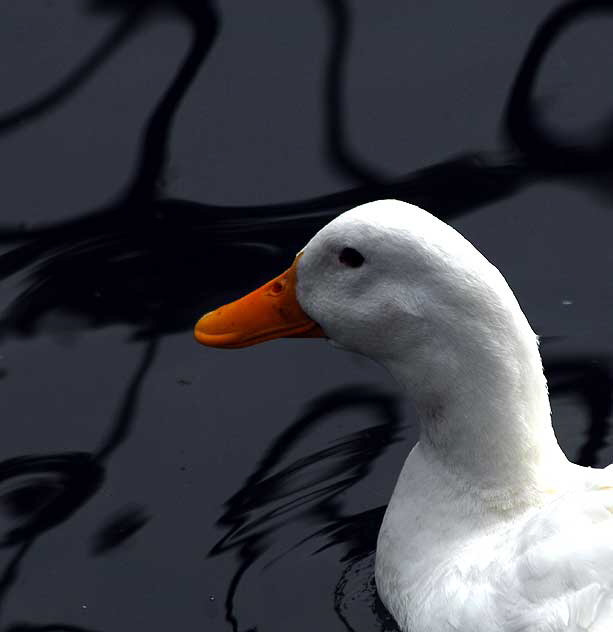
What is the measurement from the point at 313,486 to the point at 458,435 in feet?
3.48

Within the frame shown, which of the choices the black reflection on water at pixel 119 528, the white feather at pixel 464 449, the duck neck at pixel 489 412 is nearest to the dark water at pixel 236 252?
the black reflection on water at pixel 119 528

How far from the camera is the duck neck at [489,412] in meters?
4.52

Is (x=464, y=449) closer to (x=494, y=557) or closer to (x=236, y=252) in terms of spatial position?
(x=494, y=557)

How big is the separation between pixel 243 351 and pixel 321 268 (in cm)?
151

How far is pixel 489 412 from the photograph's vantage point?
4594 mm

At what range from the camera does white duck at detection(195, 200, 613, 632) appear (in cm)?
438

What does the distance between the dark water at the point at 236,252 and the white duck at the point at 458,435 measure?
0.52 meters

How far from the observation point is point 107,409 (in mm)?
5992

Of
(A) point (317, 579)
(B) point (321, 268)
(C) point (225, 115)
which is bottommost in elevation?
(A) point (317, 579)

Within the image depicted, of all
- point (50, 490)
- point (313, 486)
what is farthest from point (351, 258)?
point (50, 490)

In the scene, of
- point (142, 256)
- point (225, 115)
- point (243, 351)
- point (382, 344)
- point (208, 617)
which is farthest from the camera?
point (225, 115)

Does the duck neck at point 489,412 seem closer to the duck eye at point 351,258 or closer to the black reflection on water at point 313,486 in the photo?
the duck eye at point 351,258

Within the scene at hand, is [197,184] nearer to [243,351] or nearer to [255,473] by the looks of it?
[243,351]

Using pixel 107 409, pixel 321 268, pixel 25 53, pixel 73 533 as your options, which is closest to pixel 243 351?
pixel 107 409
